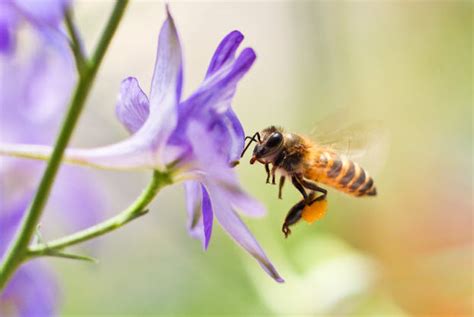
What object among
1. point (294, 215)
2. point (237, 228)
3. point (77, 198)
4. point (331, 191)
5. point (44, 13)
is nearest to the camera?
point (44, 13)

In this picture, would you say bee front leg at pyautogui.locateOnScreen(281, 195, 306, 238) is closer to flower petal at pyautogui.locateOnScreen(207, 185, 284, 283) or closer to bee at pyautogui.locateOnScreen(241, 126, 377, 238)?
bee at pyautogui.locateOnScreen(241, 126, 377, 238)

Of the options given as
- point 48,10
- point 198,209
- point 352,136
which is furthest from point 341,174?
point 48,10

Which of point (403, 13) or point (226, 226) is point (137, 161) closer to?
point (226, 226)

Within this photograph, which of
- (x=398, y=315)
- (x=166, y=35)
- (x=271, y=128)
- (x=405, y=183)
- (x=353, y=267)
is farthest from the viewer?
(x=405, y=183)

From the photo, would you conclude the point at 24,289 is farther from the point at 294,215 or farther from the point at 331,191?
the point at 331,191

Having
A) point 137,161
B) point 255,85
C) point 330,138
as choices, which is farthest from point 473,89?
point 137,161

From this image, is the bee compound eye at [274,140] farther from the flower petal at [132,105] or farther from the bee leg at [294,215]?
the flower petal at [132,105]

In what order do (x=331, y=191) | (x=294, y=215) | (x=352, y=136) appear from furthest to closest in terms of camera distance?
(x=331, y=191), (x=352, y=136), (x=294, y=215)

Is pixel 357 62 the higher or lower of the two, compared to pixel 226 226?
higher
